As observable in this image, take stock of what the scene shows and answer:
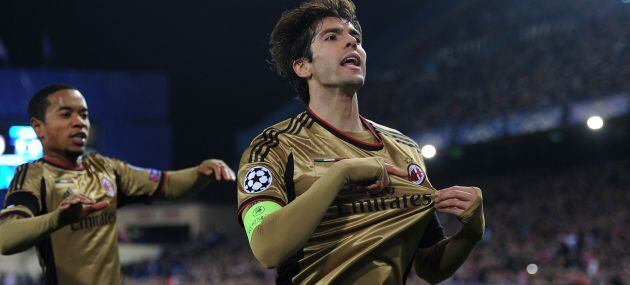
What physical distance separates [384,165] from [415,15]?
3399 cm

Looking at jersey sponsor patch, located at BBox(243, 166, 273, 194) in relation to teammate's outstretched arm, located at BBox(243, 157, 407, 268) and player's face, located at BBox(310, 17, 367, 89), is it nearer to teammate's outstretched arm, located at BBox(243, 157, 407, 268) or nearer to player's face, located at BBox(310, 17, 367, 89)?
teammate's outstretched arm, located at BBox(243, 157, 407, 268)

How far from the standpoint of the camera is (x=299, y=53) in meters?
3.18

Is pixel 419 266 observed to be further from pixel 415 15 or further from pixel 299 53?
pixel 415 15

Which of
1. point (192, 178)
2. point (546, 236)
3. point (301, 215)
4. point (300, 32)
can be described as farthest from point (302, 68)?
point (546, 236)

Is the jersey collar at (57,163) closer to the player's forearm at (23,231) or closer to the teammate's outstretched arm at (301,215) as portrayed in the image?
the player's forearm at (23,231)

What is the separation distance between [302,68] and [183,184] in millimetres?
2034

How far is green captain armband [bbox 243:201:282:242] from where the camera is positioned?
2.66 m

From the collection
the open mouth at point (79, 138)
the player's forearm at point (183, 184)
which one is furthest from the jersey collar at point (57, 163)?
the player's forearm at point (183, 184)

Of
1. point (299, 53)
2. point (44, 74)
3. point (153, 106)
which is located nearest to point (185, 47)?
point (153, 106)

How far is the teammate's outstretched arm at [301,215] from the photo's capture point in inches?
100

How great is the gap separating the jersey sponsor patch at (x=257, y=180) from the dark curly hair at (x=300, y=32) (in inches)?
21.8

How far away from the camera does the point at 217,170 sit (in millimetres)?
4598

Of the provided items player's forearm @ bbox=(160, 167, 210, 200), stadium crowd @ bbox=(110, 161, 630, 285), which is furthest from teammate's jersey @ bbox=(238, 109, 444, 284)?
stadium crowd @ bbox=(110, 161, 630, 285)

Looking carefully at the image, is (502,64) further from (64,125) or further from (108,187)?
(64,125)
